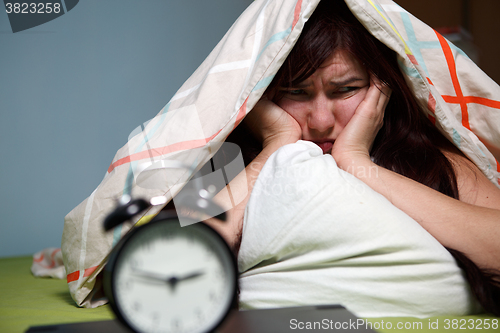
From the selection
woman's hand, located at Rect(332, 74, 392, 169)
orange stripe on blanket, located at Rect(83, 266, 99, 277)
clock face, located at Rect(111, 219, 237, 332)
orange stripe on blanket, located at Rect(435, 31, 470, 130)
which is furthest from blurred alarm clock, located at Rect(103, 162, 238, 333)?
orange stripe on blanket, located at Rect(435, 31, 470, 130)

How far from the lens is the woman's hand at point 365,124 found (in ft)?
2.40

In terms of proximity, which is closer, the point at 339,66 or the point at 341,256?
the point at 341,256

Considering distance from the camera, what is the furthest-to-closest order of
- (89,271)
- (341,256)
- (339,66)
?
(339,66)
(89,271)
(341,256)

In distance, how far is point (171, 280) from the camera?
31 centimetres

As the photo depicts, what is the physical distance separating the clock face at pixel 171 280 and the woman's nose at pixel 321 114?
512 mm

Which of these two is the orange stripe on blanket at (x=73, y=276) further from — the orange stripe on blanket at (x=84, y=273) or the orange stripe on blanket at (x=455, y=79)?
the orange stripe on blanket at (x=455, y=79)

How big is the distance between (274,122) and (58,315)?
0.53 meters

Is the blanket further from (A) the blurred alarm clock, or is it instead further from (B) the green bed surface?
(A) the blurred alarm clock

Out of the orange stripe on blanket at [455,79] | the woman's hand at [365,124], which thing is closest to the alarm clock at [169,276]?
the woman's hand at [365,124]

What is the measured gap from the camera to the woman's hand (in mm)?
731

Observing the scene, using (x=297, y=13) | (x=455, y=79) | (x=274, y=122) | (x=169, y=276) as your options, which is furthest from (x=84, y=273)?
(x=455, y=79)

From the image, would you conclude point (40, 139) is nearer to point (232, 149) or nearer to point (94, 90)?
point (94, 90)

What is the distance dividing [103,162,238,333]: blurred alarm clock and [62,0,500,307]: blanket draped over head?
22 cm

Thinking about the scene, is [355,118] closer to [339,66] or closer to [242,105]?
[339,66]
